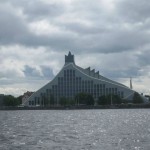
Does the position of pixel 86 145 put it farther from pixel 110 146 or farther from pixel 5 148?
pixel 5 148

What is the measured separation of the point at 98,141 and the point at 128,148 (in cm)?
662

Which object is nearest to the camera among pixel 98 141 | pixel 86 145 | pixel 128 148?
pixel 128 148

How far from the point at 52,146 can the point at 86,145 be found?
308 cm

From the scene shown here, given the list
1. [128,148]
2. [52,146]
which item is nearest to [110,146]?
[128,148]

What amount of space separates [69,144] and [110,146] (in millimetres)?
4155

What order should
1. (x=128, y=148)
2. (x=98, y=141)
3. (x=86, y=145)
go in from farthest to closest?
(x=98, y=141), (x=86, y=145), (x=128, y=148)

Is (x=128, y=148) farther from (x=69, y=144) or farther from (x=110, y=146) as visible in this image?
(x=69, y=144)

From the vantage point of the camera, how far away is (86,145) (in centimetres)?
4219

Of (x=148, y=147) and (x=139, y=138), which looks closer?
(x=148, y=147)

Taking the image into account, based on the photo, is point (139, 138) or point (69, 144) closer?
point (69, 144)

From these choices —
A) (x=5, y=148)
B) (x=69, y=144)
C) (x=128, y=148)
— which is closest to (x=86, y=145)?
(x=69, y=144)

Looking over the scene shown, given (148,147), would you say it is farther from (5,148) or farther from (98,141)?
(5,148)

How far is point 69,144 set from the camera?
4309 centimetres

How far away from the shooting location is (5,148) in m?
40.1
